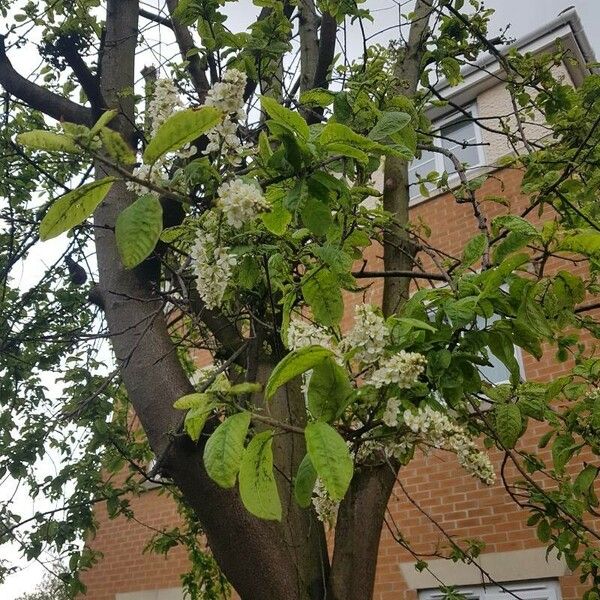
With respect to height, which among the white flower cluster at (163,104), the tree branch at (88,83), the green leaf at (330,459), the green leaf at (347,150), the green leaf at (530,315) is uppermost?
the tree branch at (88,83)

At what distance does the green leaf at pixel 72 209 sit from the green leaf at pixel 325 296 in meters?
0.64

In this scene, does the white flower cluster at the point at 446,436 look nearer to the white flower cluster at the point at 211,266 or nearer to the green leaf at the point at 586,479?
the white flower cluster at the point at 211,266

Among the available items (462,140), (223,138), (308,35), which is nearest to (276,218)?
(223,138)

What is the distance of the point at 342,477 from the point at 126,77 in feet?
10.1

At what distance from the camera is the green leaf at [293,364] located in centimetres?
126

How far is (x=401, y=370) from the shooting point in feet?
4.72

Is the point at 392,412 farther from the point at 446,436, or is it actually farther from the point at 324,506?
the point at 324,506

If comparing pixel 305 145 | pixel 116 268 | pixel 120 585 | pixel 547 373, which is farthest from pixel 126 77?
pixel 120 585

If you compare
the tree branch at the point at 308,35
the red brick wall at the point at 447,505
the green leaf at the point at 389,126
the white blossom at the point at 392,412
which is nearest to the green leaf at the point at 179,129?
the green leaf at the point at 389,126

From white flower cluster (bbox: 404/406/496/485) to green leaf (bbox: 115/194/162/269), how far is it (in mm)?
725

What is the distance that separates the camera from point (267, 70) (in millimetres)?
2996

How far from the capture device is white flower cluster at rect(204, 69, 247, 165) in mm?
1463

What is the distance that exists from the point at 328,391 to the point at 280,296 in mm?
1159

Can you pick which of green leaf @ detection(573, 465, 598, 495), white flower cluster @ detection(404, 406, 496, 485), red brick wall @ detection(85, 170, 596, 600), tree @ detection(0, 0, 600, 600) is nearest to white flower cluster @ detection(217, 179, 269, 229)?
tree @ detection(0, 0, 600, 600)
